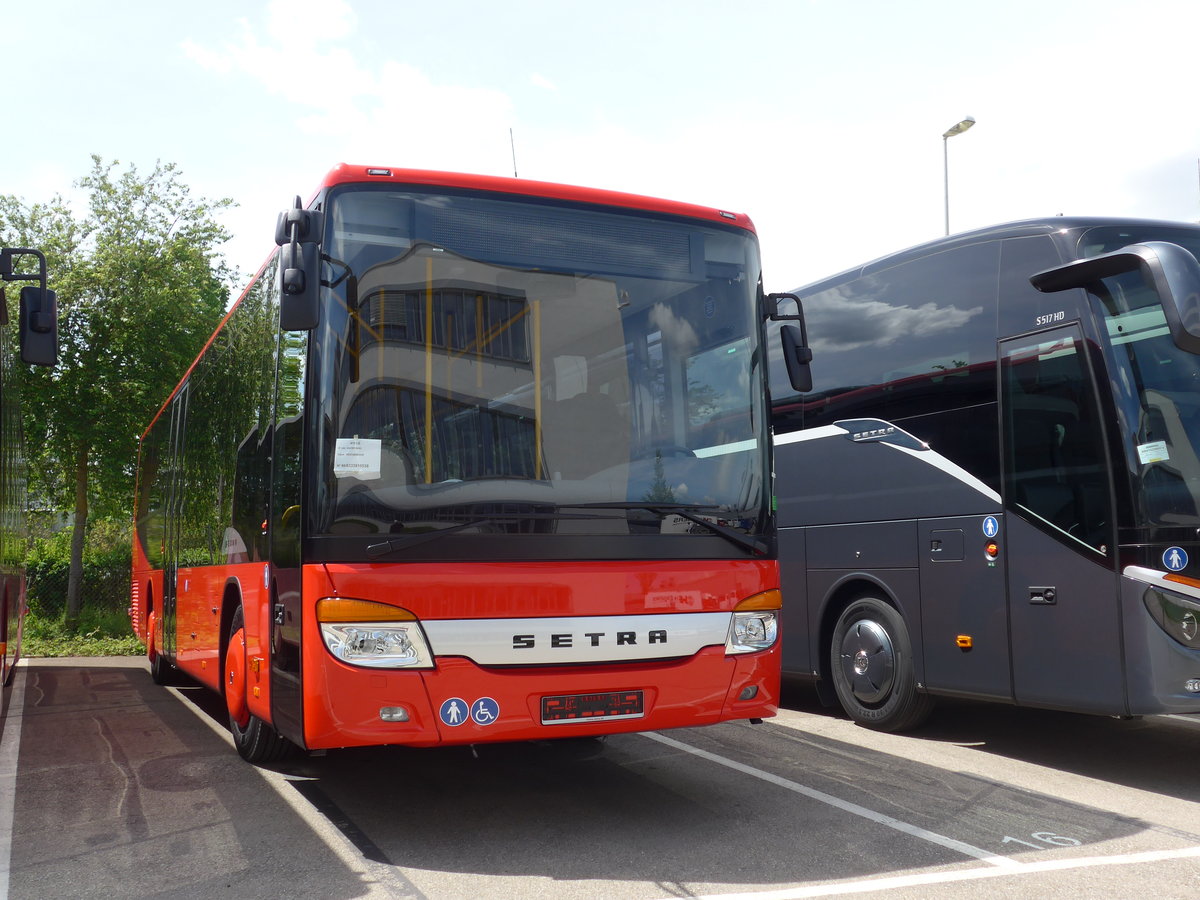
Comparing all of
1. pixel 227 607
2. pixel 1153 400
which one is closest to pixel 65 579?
pixel 227 607

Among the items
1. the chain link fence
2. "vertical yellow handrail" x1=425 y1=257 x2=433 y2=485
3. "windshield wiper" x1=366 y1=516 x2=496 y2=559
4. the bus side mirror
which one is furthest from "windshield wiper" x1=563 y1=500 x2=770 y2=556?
the chain link fence

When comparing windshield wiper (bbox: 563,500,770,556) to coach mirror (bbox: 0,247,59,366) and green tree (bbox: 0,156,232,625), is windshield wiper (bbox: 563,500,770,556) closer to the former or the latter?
coach mirror (bbox: 0,247,59,366)

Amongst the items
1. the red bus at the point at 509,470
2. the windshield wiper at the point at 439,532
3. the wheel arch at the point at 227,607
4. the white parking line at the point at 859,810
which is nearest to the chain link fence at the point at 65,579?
the wheel arch at the point at 227,607

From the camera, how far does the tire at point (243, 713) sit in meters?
6.49

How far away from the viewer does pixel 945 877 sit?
Answer: 4613mm

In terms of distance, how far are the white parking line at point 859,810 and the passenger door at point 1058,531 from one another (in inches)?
64.3

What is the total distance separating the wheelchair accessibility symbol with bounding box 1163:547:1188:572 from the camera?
20.0ft

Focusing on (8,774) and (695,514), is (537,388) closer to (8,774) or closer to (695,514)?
(695,514)

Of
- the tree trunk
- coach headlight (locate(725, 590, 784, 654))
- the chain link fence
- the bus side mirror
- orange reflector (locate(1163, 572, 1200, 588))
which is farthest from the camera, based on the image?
the chain link fence

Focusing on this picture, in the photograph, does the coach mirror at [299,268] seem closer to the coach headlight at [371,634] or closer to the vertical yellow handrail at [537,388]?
the vertical yellow handrail at [537,388]

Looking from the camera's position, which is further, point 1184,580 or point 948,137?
point 948,137

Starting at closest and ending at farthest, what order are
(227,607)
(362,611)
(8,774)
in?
(362,611), (227,607), (8,774)

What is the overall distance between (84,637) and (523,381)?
1705cm

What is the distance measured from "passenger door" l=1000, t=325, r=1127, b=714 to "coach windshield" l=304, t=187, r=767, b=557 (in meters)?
2.05
